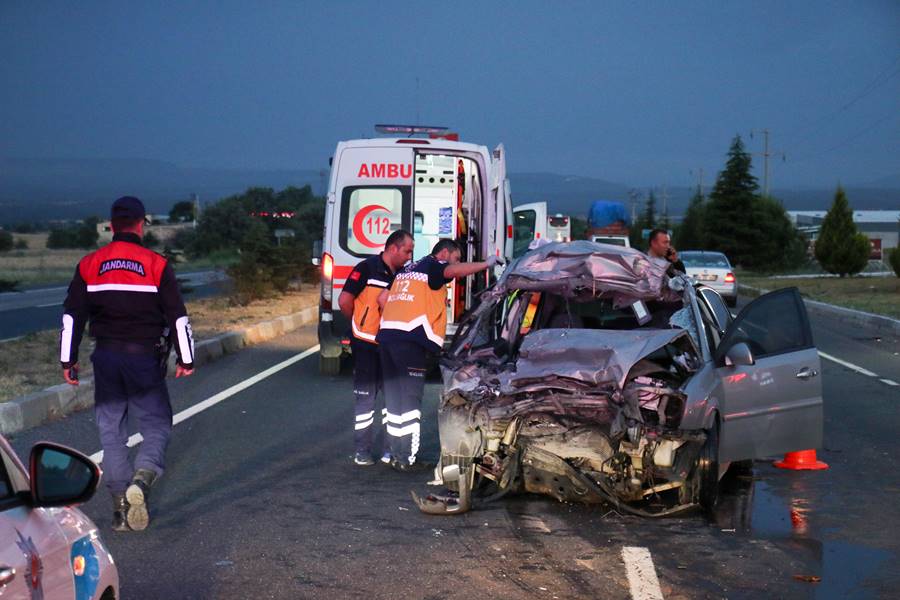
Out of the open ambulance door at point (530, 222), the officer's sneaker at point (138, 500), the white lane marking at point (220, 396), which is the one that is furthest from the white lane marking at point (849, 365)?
the open ambulance door at point (530, 222)

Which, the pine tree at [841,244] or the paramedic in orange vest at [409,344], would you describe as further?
the pine tree at [841,244]

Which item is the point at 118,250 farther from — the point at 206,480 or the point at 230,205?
the point at 230,205

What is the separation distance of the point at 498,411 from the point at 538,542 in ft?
3.27

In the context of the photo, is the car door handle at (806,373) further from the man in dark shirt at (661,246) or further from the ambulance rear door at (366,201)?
the ambulance rear door at (366,201)

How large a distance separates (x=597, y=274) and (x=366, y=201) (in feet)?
21.6

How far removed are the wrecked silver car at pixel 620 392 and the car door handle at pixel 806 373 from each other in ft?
0.05

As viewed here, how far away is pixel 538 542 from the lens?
24.3 feet

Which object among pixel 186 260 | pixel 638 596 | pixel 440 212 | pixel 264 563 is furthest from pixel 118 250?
pixel 186 260

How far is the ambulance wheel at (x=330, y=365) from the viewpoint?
1565 cm

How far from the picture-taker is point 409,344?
965cm

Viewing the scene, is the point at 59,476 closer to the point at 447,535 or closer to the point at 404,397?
the point at 447,535

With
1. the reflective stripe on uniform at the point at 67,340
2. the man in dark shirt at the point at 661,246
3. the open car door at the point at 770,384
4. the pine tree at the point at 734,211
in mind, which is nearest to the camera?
the reflective stripe on uniform at the point at 67,340

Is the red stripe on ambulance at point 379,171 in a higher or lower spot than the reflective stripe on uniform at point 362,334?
higher

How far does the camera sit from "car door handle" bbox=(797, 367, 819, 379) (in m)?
8.81
